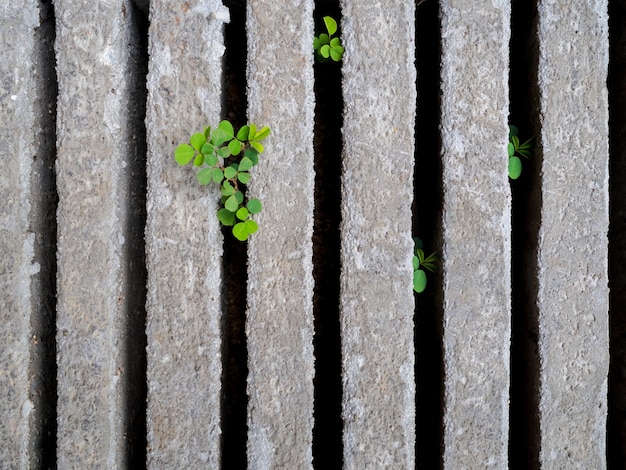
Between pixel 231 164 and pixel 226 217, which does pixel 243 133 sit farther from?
pixel 226 217

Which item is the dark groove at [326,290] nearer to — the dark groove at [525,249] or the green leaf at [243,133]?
the green leaf at [243,133]

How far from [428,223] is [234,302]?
1.99ft

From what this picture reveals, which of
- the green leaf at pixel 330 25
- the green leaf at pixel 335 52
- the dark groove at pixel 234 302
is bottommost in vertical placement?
the dark groove at pixel 234 302

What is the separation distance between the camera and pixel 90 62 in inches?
43.9

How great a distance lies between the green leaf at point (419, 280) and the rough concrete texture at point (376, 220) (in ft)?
0.18

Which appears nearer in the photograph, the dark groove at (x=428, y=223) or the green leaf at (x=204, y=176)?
the green leaf at (x=204, y=176)

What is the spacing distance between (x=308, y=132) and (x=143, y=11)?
595mm

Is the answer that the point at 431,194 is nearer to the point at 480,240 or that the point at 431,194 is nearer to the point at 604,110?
the point at 480,240

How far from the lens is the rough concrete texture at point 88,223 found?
111 cm

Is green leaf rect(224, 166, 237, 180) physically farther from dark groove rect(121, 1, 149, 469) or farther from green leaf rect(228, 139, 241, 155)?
dark groove rect(121, 1, 149, 469)

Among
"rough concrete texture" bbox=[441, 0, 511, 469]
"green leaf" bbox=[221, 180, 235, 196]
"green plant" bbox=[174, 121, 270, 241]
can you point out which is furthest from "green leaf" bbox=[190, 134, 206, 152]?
"rough concrete texture" bbox=[441, 0, 511, 469]

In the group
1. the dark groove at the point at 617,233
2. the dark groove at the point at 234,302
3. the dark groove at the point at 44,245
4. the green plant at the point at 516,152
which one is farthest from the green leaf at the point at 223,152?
the dark groove at the point at 617,233

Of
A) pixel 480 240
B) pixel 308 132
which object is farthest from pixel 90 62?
pixel 480 240

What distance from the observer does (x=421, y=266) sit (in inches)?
48.4
